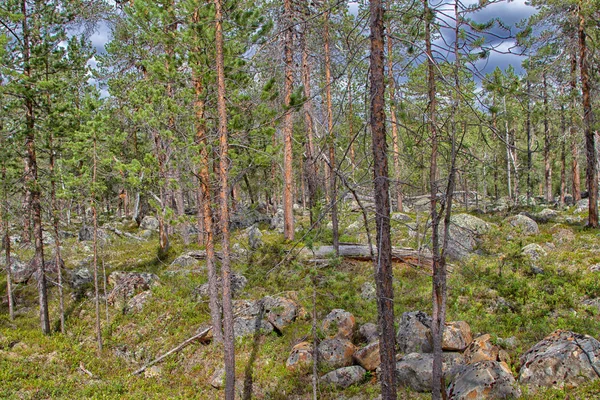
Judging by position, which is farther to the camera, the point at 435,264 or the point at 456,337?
the point at 456,337

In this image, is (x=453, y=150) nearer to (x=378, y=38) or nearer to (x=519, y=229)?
(x=378, y=38)

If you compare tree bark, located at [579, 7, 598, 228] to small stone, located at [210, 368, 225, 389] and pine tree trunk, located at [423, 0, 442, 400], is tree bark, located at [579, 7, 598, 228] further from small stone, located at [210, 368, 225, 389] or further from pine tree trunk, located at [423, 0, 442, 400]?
small stone, located at [210, 368, 225, 389]

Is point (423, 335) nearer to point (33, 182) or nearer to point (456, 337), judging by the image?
point (456, 337)

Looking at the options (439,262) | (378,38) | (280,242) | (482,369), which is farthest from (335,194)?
(280,242)

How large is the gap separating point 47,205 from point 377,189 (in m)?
15.6

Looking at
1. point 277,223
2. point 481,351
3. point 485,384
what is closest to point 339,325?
point 481,351

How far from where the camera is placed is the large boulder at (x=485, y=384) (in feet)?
23.7

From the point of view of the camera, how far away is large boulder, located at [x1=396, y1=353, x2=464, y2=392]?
8633 mm

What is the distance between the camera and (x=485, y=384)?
7316 mm

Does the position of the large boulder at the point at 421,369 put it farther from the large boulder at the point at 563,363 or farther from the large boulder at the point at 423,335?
the large boulder at the point at 563,363

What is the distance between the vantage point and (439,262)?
680 centimetres

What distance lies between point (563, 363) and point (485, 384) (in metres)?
1.70

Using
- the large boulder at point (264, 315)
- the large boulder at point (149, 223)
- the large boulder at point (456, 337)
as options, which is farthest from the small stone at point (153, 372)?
the large boulder at point (149, 223)

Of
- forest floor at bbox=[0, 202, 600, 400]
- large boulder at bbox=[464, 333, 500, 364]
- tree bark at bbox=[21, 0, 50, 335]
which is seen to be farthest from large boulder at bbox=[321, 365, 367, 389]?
tree bark at bbox=[21, 0, 50, 335]
